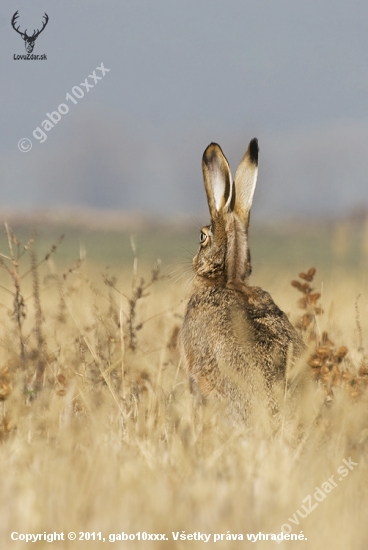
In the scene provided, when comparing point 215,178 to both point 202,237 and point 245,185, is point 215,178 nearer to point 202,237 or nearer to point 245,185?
point 245,185

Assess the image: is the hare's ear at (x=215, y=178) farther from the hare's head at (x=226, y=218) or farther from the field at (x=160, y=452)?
the field at (x=160, y=452)

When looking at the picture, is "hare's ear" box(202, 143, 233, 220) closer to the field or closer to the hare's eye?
the hare's eye

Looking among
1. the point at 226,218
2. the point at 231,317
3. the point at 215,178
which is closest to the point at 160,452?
the point at 231,317

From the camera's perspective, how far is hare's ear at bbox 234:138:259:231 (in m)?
6.25

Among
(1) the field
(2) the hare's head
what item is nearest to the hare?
(2) the hare's head

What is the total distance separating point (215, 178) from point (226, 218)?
31 cm

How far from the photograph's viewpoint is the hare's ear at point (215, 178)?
608cm

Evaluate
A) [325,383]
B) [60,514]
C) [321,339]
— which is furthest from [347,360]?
[60,514]

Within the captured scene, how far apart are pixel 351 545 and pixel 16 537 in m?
1.25

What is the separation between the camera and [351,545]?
118 inches

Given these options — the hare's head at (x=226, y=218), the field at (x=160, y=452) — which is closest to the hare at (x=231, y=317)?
the hare's head at (x=226, y=218)

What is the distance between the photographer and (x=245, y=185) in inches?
247

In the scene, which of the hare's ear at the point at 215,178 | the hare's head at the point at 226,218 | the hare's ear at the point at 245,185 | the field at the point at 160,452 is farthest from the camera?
the hare's ear at the point at 245,185

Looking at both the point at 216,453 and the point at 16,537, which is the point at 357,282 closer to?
the point at 216,453
